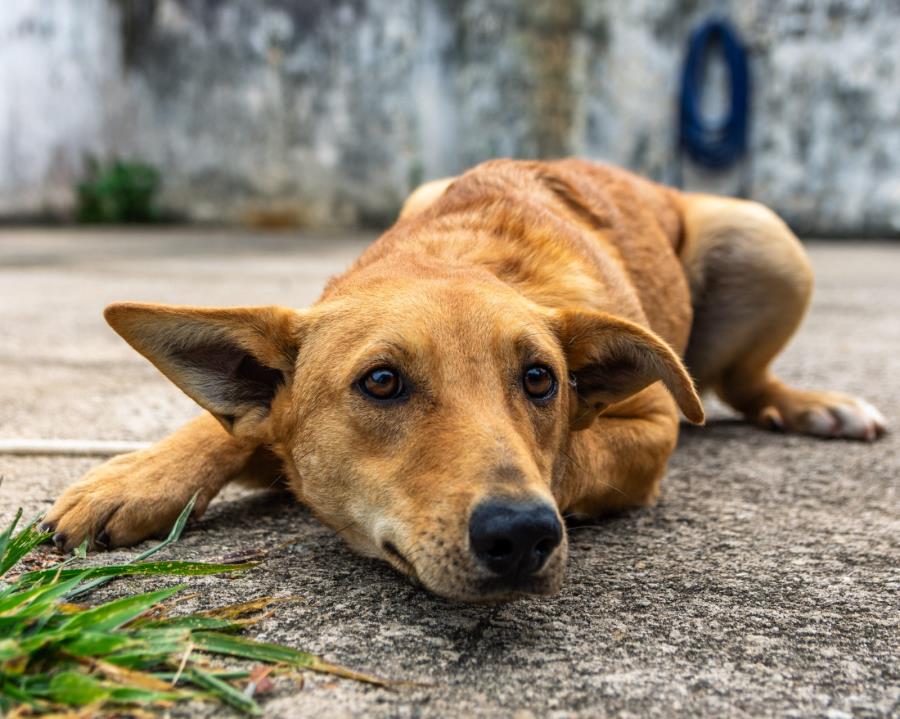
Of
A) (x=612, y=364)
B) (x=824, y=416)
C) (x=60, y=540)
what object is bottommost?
(x=824, y=416)

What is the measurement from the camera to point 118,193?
14633 mm

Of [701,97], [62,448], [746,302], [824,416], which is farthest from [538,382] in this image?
[701,97]

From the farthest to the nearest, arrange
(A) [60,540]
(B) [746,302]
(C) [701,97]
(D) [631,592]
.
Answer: (C) [701,97] → (B) [746,302] → (A) [60,540] → (D) [631,592]

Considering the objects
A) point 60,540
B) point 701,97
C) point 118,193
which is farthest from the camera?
point 118,193

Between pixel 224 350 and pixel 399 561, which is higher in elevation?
pixel 224 350

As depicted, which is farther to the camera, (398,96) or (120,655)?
(398,96)

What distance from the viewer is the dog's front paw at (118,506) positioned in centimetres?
254

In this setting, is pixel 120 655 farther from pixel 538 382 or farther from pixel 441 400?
pixel 538 382

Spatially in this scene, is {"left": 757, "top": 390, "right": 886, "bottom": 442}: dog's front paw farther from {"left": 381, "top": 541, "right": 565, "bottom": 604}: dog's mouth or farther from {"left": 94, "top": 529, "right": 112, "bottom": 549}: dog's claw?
{"left": 94, "top": 529, "right": 112, "bottom": 549}: dog's claw

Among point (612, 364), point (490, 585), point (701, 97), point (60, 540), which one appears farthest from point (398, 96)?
point (490, 585)

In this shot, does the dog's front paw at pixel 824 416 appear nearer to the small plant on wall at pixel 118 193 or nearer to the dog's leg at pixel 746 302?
the dog's leg at pixel 746 302

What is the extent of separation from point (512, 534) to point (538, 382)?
2.09 feet

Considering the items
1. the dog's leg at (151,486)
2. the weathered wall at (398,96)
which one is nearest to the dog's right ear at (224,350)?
the dog's leg at (151,486)

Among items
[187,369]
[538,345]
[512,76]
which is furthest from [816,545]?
[512,76]
